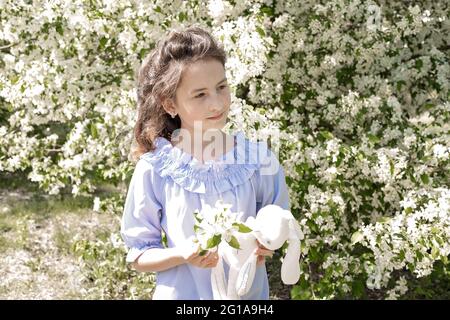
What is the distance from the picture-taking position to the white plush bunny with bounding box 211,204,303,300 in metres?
1.97

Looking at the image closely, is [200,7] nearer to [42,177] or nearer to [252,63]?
[252,63]

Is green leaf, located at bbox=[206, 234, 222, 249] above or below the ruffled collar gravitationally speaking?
below

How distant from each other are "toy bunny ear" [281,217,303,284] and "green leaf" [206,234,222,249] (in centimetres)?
25

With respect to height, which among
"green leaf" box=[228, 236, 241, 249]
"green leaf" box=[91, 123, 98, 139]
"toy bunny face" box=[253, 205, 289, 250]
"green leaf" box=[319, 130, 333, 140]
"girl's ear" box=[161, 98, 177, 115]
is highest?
"green leaf" box=[91, 123, 98, 139]

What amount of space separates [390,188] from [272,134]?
0.86 m

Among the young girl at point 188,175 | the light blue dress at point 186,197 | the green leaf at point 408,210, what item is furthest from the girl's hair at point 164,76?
the green leaf at point 408,210

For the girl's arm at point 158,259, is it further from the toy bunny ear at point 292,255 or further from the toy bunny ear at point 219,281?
the toy bunny ear at point 292,255

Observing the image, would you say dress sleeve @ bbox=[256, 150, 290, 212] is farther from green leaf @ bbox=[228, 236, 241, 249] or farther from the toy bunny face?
green leaf @ bbox=[228, 236, 241, 249]

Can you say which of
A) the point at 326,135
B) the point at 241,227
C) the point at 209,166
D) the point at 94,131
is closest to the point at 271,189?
the point at 209,166

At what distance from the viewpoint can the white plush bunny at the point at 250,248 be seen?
197 cm

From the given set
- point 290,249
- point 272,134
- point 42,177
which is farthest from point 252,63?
point 42,177

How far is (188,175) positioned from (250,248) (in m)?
0.30

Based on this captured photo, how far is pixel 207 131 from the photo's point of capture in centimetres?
218

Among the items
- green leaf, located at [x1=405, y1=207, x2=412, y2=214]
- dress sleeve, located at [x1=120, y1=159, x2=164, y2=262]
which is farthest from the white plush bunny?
green leaf, located at [x1=405, y1=207, x2=412, y2=214]
